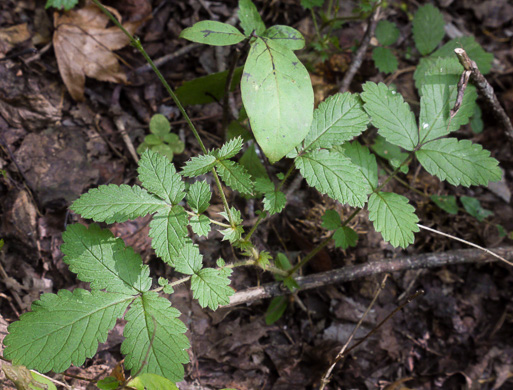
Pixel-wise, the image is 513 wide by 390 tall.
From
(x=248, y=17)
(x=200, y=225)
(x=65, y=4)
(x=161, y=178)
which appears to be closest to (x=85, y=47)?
(x=65, y=4)

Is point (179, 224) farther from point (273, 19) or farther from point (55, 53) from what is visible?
point (273, 19)

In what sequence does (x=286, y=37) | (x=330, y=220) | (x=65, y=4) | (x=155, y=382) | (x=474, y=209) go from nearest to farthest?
1. (x=155, y=382)
2. (x=286, y=37)
3. (x=330, y=220)
4. (x=65, y=4)
5. (x=474, y=209)

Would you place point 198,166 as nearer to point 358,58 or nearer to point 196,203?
point 196,203

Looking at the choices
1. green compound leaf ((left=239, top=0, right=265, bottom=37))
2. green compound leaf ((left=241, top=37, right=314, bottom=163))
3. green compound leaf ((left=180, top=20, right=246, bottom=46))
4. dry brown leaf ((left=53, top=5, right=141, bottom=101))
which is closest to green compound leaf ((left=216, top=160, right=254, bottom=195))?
green compound leaf ((left=241, top=37, right=314, bottom=163))

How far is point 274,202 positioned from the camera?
1772 millimetres

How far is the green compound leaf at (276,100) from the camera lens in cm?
148

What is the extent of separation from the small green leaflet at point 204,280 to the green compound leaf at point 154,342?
16 cm

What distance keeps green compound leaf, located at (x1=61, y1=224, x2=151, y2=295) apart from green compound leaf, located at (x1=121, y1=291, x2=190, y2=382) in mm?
122

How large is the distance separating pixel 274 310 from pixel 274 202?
944mm

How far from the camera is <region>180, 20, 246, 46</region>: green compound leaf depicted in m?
1.62

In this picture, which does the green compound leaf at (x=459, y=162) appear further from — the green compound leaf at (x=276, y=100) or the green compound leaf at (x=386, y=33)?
the green compound leaf at (x=386, y=33)

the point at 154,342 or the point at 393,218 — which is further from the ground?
the point at 393,218

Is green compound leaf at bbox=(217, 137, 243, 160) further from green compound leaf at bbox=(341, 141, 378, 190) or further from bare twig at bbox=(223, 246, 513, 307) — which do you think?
bare twig at bbox=(223, 246, 513, 307)

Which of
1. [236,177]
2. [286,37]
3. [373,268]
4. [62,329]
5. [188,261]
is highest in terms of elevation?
[286,37]
